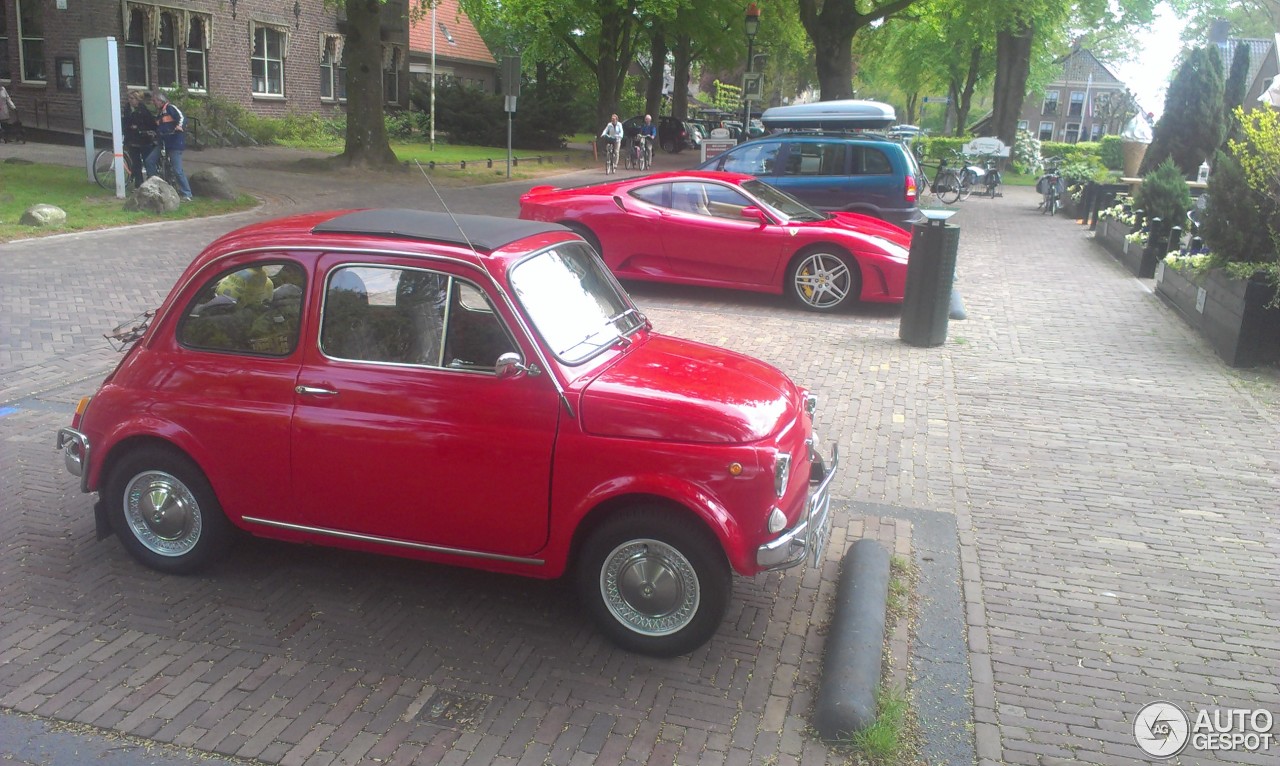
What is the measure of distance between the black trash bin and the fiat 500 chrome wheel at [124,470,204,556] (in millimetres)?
7181

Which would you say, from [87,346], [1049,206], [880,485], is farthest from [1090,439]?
Result: [1049,206]

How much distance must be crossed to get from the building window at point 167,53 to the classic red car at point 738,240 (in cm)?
2207

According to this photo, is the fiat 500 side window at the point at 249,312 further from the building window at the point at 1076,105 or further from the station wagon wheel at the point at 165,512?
the building window at the point at 1076,105

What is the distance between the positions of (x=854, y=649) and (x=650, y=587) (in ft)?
2.79

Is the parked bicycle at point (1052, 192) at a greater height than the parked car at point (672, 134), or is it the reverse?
the parked car at point (672, 134)

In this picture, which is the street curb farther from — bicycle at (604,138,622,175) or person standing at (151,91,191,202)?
bicycle at (604,138,622,175)

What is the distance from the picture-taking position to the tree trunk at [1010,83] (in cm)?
3662

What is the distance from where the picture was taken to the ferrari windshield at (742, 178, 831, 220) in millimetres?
11355

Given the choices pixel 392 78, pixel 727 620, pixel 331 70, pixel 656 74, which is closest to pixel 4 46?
pixel 331 70

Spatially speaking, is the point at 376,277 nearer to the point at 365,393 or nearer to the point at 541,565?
the point at 365,393

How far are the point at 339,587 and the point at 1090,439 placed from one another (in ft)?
17.4

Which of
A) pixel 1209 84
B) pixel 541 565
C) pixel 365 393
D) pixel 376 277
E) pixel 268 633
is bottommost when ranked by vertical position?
pixel 268 633

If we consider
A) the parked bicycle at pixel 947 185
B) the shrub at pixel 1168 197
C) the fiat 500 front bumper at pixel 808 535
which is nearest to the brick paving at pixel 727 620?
the fiat 500 front bumper at pixel 808 535

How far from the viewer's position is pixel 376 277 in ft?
14.4
